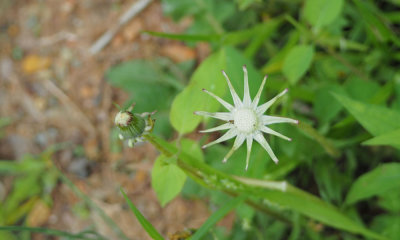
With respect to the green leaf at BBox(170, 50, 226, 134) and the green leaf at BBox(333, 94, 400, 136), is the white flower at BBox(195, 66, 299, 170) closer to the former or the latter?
the green leaf at BBox(170, 50, 226, 134)

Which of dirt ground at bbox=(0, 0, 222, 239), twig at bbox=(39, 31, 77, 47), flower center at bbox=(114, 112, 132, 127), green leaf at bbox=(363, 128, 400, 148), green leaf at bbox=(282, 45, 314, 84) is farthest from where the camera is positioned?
twig at bbox=(39, 31, 77, 47)

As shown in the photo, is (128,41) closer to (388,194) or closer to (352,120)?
(352,120)

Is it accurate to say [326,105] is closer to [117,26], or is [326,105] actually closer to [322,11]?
[322,11]

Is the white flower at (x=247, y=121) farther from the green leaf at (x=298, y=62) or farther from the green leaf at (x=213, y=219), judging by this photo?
the green leaf at (x=298, y=62)

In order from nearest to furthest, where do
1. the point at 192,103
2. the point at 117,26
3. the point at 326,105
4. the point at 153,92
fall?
the point at 192,103 → the point at 326,105 → the point at 153,92 → the point at 117,26

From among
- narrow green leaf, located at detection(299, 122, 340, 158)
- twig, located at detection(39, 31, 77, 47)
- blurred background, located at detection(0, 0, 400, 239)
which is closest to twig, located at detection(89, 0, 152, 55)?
blurred background, located at detection(0, 0, 400, 239)

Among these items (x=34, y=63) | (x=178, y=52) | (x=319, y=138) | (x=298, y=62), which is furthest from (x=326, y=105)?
(x=34, y=63)

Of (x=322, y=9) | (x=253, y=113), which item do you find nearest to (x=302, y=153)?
(x=322, y=9)
